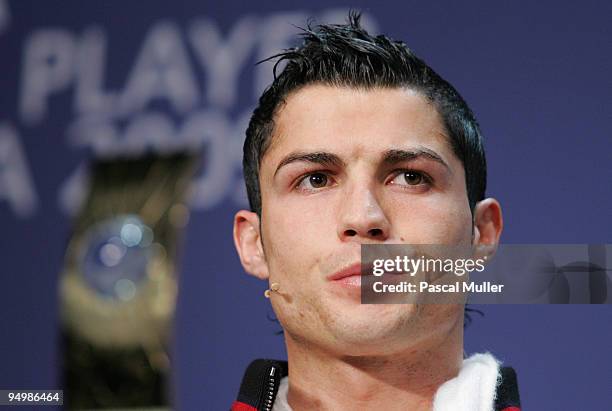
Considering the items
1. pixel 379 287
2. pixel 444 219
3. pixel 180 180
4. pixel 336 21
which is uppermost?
pixel 336 21

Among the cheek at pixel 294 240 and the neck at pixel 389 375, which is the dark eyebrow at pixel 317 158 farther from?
the neck at pixel 389 375

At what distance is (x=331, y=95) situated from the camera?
1.65m

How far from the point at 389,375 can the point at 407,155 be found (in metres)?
0.37

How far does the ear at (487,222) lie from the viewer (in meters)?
1.71

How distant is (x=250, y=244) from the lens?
1777 mm

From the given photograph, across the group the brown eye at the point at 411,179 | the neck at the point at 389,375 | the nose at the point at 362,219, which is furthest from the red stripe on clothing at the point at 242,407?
the brown eye at the point at 411,179

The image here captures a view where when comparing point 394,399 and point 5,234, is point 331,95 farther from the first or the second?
point 5,234

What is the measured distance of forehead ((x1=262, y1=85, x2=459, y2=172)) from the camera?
160 cm

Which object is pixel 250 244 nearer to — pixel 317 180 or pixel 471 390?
pixel 317 180

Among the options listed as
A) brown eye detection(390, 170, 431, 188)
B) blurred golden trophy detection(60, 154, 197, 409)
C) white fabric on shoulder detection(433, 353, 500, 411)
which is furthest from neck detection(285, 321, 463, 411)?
blurred golden trophy detection(60, 154, 197, 409)

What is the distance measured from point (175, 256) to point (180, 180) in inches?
7.0

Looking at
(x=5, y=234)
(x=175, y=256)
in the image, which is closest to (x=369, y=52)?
(x=175, y=256)

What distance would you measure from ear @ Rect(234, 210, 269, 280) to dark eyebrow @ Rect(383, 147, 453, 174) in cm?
30

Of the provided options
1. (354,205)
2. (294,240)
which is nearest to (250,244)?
(294,240)
